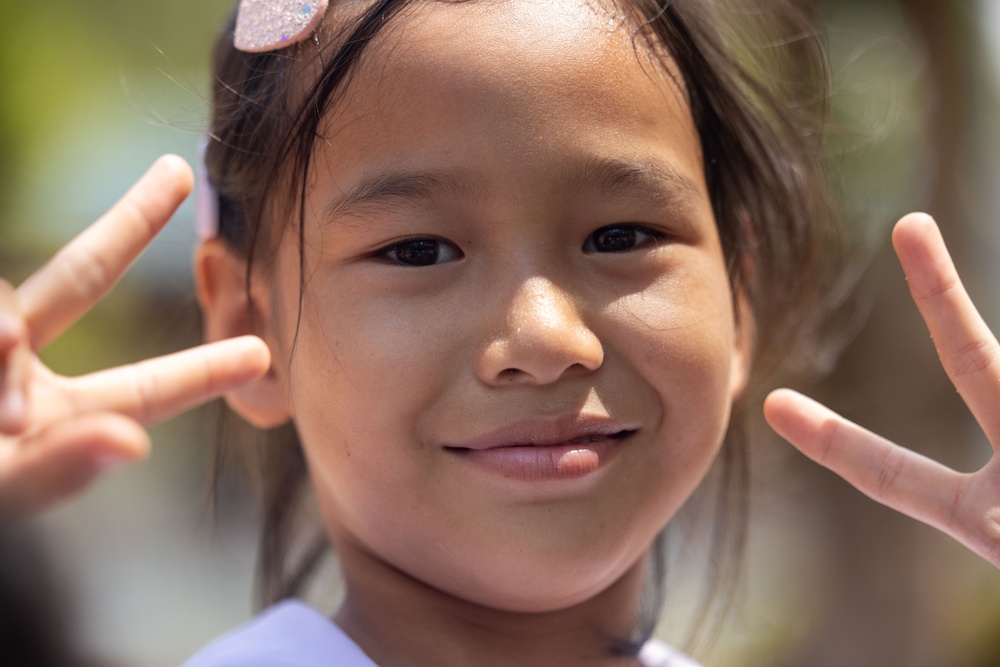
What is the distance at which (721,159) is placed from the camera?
183cm

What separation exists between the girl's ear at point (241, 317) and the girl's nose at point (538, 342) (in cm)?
49

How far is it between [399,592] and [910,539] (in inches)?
111

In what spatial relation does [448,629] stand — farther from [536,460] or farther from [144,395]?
[144,395]

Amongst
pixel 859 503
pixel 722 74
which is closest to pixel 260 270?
Answer: pixel 722 74

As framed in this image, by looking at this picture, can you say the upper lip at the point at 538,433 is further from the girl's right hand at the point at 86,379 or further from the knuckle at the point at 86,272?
the knuckle at the point at 86,272

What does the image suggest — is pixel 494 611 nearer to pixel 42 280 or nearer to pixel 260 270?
pixel 260 270

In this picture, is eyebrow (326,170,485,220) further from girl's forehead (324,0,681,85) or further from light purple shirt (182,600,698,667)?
light purple shirt (182,600,698,667)

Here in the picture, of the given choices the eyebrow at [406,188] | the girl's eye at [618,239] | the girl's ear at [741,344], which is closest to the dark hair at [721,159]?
the girl's ear at [741,344]

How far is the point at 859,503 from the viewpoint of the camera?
396cm

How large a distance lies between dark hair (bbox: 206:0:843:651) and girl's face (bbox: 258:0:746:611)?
0.30ft

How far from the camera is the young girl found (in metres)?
1.41

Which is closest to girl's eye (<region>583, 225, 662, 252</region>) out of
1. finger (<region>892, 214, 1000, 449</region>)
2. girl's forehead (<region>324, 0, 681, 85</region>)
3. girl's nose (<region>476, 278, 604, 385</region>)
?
girl's nose (<region>476, 278, 604, 385</region>)

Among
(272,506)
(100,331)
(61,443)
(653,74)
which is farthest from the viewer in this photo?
(100,331)

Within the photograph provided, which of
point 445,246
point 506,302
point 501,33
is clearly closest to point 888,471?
point 506,302
